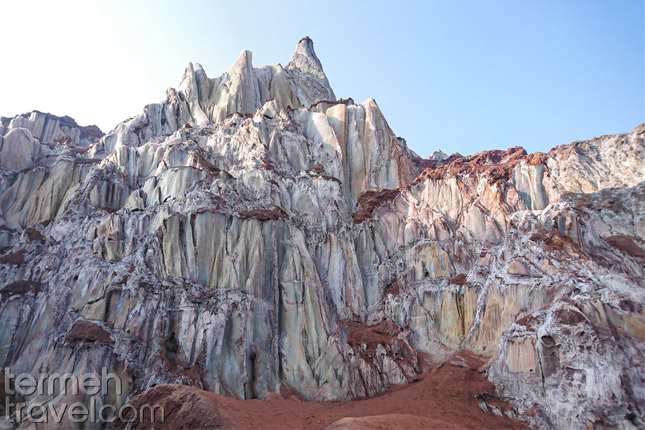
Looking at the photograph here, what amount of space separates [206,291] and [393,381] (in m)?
14.5

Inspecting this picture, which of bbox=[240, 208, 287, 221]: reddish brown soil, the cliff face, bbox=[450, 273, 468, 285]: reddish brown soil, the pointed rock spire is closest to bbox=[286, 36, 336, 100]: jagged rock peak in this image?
the pointed rock spire

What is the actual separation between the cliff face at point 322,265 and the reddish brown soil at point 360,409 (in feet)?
5.87

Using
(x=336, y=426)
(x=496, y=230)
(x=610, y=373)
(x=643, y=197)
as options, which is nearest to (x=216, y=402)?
(x=336, y=426)

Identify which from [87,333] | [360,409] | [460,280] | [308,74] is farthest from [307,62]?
[360,409]

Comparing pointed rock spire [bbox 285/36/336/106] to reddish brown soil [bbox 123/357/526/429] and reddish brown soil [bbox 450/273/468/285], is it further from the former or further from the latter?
reddish brown soil [bbox 123/357/526/429]

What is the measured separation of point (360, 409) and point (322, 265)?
14365mm

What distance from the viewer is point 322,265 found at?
3819cm

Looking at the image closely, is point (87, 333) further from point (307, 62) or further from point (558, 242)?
point (307, 62)

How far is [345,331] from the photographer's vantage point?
3366cm

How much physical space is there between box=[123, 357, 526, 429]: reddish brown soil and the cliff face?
1790mm

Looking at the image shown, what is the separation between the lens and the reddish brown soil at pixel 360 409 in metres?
19.2

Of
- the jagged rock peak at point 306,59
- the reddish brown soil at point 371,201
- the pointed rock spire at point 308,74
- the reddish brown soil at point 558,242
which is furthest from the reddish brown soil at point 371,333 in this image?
the jagged rock peak at point 306,59

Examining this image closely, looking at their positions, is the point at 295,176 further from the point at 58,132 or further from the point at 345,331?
the point at 58,132

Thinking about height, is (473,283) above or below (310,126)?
below
